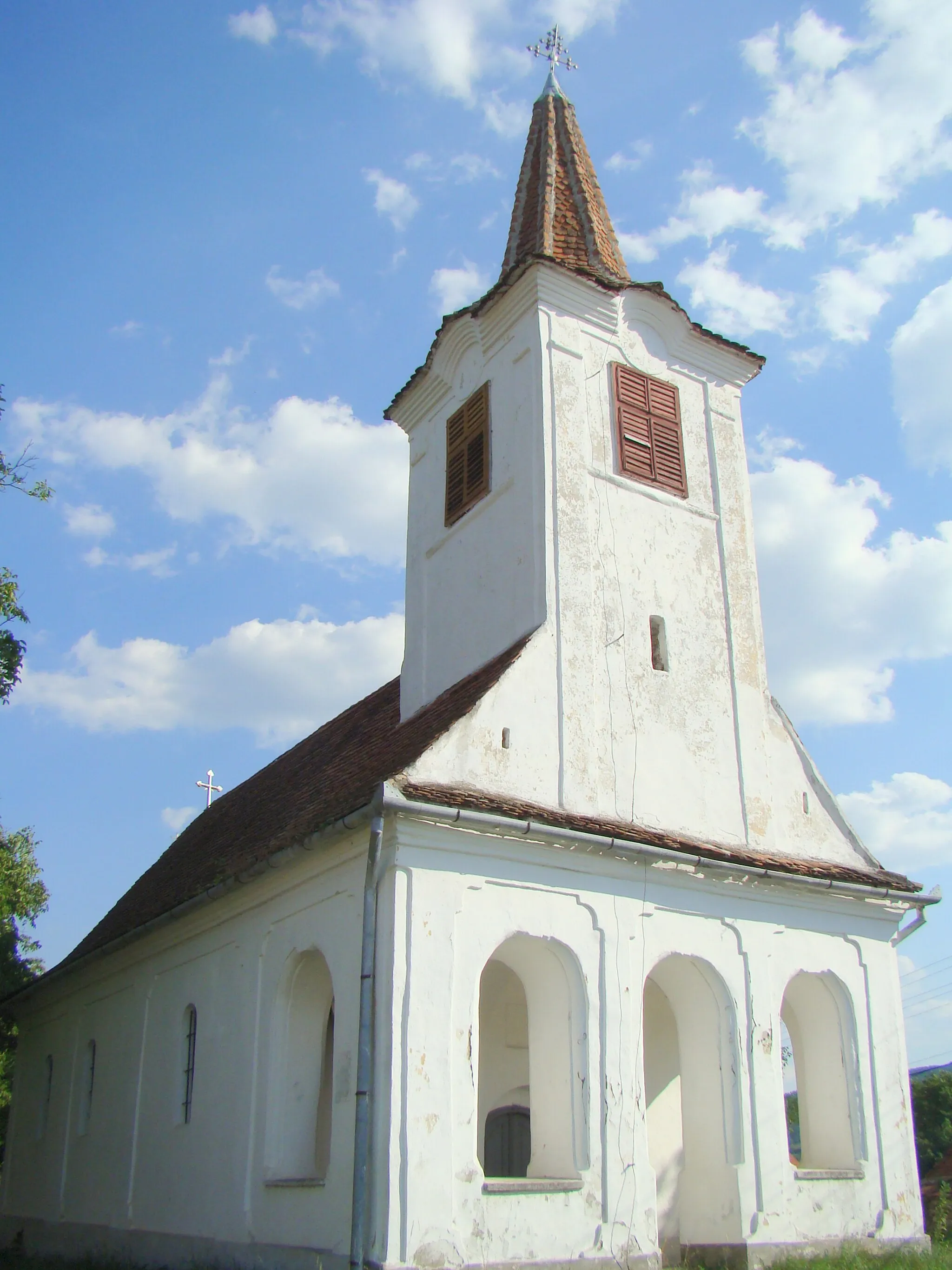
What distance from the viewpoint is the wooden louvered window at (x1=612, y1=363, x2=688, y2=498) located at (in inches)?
604

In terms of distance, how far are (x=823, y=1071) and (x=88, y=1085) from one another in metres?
11.4

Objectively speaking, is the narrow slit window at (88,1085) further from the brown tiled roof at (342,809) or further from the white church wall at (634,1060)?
the white church wall at (634,1060)

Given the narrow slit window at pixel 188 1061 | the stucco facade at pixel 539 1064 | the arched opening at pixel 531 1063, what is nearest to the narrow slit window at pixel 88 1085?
the stucco facade at pixel 539 1064

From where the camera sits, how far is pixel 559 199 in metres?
18.5

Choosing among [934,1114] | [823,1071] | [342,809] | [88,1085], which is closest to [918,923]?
[823,1071]

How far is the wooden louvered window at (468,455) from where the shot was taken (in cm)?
1584

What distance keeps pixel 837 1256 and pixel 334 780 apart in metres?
7.78

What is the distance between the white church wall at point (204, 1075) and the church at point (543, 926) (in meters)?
0.06

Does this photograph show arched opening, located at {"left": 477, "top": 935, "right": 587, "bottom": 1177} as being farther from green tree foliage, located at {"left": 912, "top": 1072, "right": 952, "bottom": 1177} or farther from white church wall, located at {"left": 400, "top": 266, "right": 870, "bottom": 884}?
green tree foliage, located at {"left": 912, "top": 1072, "right": 952, "bottom": 1177}

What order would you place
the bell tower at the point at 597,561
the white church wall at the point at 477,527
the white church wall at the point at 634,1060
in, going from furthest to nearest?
the white church wall at the point at 477,527
the bell tower at the point at 597,561
the white church wall at the point at 634,1060

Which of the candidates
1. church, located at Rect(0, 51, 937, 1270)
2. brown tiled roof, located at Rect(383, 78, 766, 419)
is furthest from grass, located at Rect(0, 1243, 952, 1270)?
brown tiled roof, located at Rect(383, 78, 766, 419)

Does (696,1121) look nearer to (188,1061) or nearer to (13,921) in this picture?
(188,1061)

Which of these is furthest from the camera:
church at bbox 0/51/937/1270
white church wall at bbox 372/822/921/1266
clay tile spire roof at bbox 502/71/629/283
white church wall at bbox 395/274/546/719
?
clay tile spire roof at bbox 502/71/629/283

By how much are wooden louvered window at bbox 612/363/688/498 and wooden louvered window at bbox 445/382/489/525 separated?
71.5 inches
